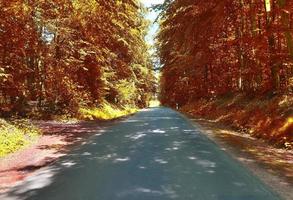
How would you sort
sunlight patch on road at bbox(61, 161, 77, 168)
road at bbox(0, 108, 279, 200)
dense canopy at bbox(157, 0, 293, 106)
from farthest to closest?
dense canopy at bbox(157, 0, 293, 106)
sunlight patch on road at bbox(61, 161, 77, 168)
road at bbox(0, 108, 279, 200)

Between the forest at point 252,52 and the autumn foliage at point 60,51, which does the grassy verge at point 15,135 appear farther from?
the forest at point 252,52

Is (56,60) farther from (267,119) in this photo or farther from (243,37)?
(267,119)

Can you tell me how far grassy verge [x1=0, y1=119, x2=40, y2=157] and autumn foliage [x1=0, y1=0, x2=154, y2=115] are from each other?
1.55 meters

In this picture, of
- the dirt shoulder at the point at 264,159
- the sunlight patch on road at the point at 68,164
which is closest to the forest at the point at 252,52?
the dirt shoulder at the point at 264,159

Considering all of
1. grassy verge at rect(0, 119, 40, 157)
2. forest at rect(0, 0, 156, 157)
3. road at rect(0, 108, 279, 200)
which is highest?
forest at rect(0, 0, 156, 157)

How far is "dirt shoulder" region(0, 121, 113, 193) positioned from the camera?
10.5 metres

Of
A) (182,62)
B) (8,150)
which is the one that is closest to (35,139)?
(8,150)

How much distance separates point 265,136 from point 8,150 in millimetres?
9864

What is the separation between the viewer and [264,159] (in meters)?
12.5

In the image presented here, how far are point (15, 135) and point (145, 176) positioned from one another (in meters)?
8.04

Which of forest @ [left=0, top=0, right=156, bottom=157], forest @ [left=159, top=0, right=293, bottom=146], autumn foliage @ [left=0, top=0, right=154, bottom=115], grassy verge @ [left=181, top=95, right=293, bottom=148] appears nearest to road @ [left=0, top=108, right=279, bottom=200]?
grassy verge @ [left=181, top=95, right=293, bottom=148]

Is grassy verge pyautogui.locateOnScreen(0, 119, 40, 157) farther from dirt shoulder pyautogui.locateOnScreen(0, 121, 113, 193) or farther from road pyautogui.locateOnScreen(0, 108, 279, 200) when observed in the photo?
road pyautogui.locateOnScreen(0, 108, 279, 200)

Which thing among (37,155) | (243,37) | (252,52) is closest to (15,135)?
(37,155)

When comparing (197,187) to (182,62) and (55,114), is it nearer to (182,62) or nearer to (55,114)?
(55,114)
